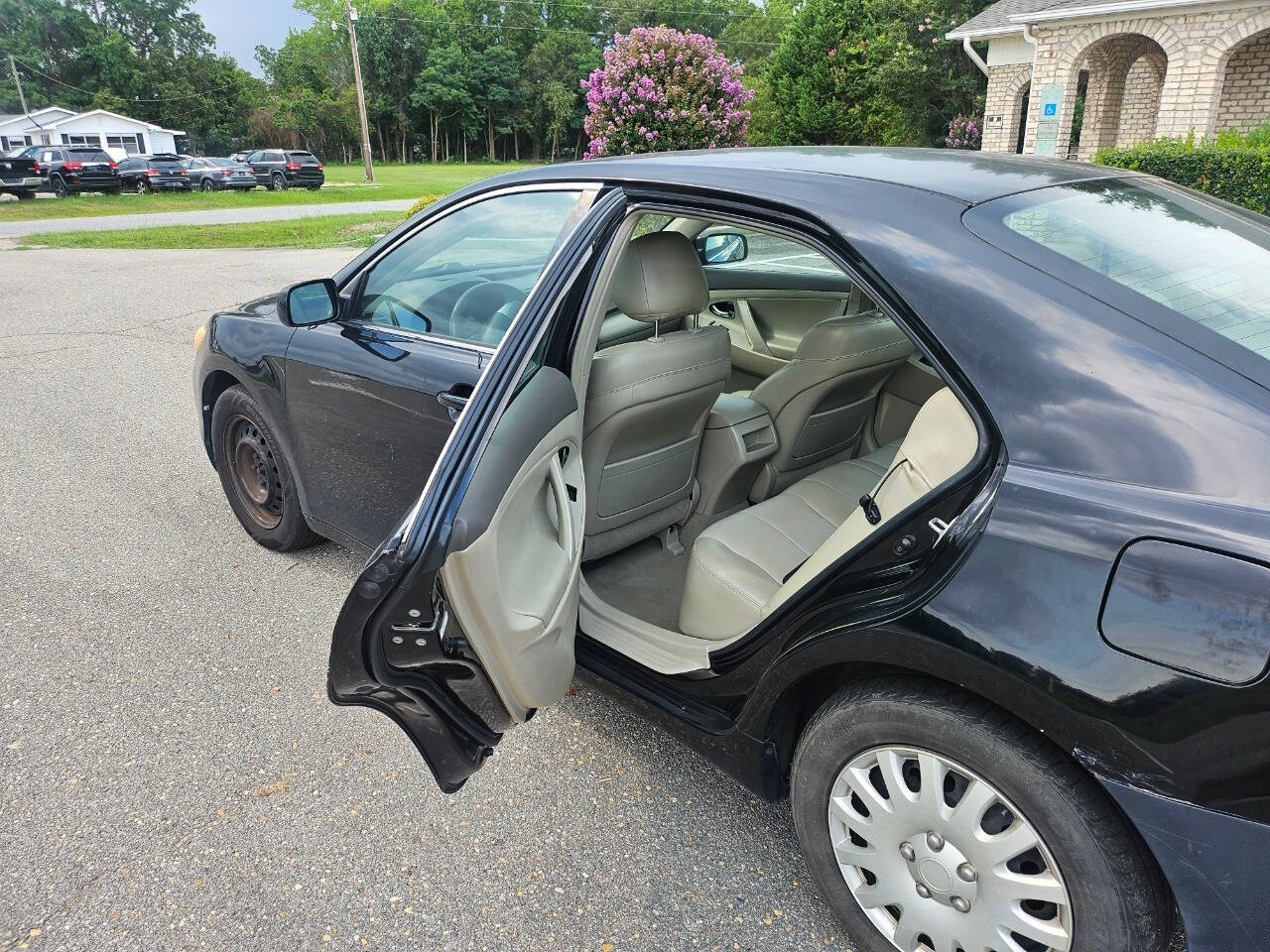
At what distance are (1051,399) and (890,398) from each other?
2.19 meters

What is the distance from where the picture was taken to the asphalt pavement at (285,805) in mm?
2070

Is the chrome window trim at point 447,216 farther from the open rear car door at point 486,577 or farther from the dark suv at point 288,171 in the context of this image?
the dark suv at point 288,171

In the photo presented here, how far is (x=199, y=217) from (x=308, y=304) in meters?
22.0

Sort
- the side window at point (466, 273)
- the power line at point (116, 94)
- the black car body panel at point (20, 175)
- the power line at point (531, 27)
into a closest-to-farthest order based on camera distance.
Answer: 1. the side window at point (466, 273)
2. the black car body panel at point (20, 175)
3. the power line at point (116, 94)
4. the power line at point (531, 27)

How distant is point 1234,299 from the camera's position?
1.71 meters

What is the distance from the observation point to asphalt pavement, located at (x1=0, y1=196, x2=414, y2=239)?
19562 millimetres

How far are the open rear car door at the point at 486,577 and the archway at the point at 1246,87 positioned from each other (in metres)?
19.4

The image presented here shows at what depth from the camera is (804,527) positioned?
2695 millimetres

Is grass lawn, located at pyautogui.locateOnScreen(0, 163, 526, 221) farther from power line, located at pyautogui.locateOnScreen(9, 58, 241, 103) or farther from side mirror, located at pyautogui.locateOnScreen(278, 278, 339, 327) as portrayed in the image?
power line, located at pyautogui.locateOnScreen(9, 58, 241, 103)

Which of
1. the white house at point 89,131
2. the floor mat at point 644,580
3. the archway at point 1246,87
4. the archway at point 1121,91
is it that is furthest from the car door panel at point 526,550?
the white house at point 89,131

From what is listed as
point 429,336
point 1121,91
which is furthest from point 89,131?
point 429,336

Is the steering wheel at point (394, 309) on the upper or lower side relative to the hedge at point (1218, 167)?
lower

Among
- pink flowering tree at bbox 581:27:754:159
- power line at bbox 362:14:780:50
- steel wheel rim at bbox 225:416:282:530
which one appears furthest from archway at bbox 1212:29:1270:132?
power line at bbox 362:14:780:50

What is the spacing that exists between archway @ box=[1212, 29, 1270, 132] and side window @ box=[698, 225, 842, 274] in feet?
53.1
